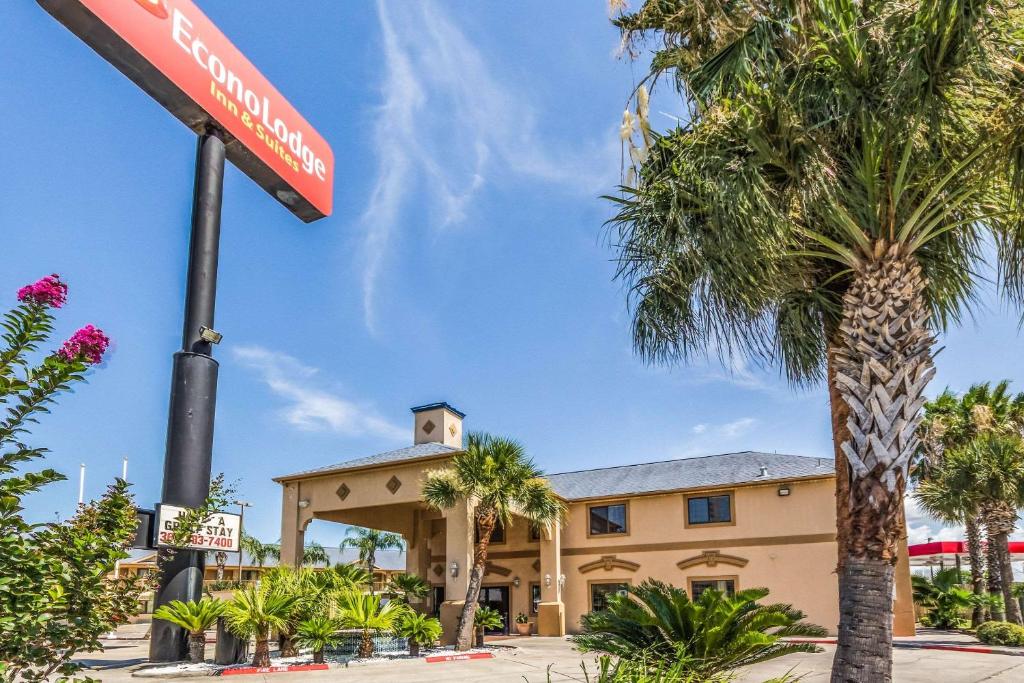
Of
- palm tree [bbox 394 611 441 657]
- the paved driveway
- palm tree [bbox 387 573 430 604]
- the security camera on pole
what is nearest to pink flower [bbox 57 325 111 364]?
the security camera on pole

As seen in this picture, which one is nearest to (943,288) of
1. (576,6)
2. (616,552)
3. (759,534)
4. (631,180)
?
(631,180)

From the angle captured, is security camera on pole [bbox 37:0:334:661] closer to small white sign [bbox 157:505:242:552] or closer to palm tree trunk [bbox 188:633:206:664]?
small white sign [bbox 157:505:242:552]

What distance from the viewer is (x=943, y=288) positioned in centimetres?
1035

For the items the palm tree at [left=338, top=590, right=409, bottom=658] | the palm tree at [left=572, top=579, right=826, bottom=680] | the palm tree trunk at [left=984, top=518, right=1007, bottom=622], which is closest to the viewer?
the palm tree at [left=572, top=579, right=826, bottom=680]

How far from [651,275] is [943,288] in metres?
4.03

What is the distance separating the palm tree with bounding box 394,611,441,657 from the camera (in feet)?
63.5

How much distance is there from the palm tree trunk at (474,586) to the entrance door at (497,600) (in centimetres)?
1058

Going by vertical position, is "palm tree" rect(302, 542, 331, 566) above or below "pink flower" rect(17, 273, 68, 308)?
below

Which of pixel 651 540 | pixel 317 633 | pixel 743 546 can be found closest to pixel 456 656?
pixel 317 633

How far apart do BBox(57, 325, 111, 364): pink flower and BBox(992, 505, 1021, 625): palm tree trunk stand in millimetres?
28445

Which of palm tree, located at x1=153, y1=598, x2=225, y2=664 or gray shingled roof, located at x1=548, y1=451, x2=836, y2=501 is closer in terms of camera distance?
palm tree, located at x1=153, y1=598, x2=225, y2=664

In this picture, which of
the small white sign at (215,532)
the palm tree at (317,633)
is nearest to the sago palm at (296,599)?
the palm tree at (317,633)

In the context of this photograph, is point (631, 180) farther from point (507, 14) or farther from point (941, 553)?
point (941, 553)

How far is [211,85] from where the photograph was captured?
48.4 ft
